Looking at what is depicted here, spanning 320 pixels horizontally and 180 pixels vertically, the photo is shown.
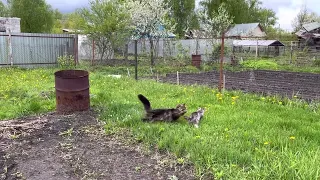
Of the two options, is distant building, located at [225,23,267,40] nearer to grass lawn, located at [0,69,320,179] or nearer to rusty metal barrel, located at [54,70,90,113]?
grass lawn, located at [0,69,320,179]

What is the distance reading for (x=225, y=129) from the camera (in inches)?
169

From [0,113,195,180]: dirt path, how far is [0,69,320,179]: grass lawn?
27cm

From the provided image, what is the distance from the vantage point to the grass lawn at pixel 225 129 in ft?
10.1

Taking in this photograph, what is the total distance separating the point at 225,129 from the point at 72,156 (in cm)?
197

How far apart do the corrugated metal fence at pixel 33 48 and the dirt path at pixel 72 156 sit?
10.4 m

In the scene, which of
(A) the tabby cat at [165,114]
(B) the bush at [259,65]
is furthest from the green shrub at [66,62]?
(A) the tabby cat at [165,114]

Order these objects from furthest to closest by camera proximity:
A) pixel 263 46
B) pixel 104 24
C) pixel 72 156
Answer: pixel 263 46
pixel 104 24
pixel 72 156

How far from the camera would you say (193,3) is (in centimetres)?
3888

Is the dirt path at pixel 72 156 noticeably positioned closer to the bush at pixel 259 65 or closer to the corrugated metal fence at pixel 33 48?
the corrugated metal fence at pixel 33 48

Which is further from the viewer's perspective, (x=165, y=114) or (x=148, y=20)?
(x=148, y=20)

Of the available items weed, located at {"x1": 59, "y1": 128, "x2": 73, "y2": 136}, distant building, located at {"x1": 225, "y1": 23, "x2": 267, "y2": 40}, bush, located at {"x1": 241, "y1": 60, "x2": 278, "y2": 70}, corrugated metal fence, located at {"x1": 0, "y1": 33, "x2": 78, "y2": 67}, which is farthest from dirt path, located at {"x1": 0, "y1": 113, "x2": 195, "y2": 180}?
distant building, located at {"x1": 225, "y1": 23, "x2": 267, "y2": 40}

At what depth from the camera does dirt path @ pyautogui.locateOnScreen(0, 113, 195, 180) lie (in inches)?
126

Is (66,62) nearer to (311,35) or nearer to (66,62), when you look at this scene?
(66,62)

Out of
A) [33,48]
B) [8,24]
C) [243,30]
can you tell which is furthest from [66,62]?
[243,30]
